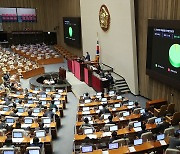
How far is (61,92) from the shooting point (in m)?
17.7

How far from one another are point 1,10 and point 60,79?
66.3ft

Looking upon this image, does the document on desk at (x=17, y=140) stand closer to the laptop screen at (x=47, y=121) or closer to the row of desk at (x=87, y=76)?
the laptop screen at (x=47, y=121)

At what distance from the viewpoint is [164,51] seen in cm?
1430

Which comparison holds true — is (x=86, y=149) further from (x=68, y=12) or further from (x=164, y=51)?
(x=68, y=12)

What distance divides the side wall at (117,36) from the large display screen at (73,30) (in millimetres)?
2710

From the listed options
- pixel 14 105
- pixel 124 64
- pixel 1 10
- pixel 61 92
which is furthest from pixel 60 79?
pixel 1 10

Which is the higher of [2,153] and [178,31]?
[178,31]

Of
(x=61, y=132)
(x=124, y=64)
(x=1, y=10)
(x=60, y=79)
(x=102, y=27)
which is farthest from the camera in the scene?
(x=1, y=10)

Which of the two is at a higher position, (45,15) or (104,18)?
(45,15)

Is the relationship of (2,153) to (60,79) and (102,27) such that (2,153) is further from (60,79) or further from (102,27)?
(102,27)

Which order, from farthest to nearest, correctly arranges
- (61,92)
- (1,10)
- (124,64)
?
1. (1,10)
2. (124,64)
3. (61,92)

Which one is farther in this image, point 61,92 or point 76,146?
point 61,92

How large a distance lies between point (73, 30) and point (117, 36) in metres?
11.1

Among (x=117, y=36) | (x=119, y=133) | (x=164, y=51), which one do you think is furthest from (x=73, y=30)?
(x=119, y=133)
